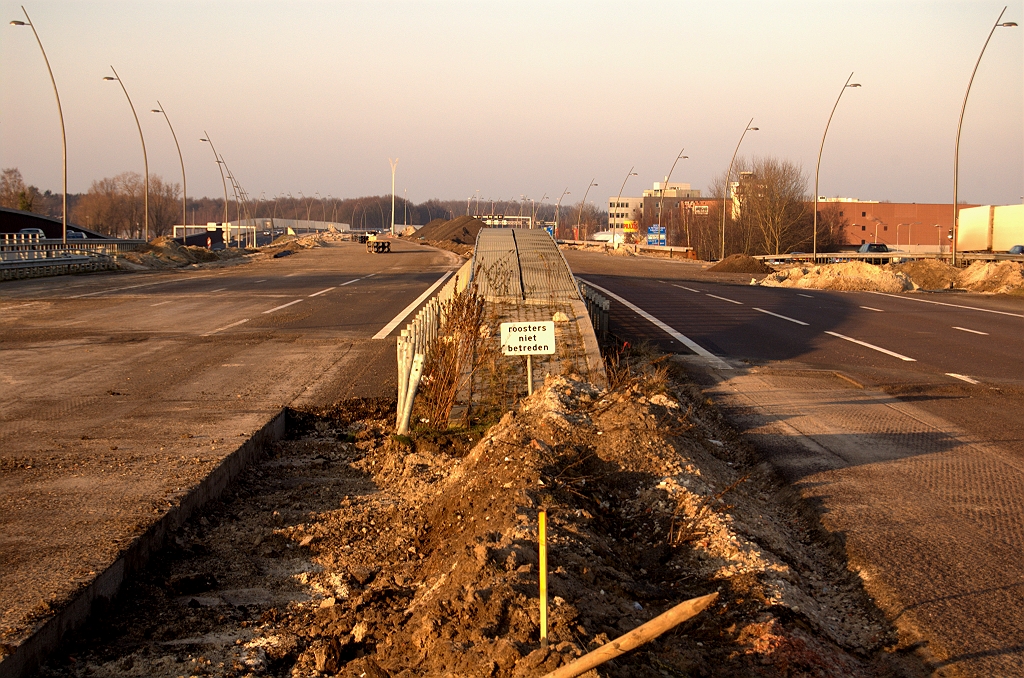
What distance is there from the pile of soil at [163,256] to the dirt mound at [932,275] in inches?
1284

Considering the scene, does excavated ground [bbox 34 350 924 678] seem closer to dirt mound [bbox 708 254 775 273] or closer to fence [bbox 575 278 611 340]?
fence [bbox 575 278 611 340]

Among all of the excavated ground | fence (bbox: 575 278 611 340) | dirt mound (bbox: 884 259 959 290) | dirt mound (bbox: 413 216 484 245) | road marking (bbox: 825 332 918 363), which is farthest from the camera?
dirt mound (bbox: 413 216 484 245)

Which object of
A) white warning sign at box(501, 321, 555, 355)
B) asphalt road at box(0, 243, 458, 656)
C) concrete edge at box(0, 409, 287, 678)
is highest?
white warning sign at box(501, 321, 555, 355)

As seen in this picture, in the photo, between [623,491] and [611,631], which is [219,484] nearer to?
[623,491]

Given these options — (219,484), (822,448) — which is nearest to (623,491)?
(822,448)

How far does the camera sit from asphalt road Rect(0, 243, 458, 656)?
18.1 ft

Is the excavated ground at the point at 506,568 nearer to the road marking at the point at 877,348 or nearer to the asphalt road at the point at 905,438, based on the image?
the asphalt road at the point at 905,438

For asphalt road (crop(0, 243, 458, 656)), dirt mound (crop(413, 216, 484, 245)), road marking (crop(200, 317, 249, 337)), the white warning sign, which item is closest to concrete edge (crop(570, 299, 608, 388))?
the white warning sign

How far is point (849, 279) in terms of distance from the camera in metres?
32.5

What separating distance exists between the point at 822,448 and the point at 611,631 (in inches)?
194

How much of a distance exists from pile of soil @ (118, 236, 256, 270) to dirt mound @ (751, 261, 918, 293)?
27.6 metres

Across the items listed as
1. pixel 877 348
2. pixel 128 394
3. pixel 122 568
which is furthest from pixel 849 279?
pixel 122 568

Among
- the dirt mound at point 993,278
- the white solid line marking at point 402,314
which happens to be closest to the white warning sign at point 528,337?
the white solid line marking at point 402,314

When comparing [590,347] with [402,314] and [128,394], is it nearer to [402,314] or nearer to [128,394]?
[128,394]
